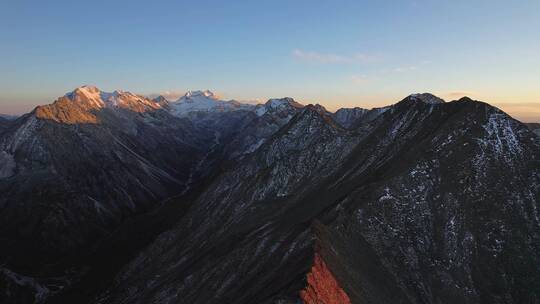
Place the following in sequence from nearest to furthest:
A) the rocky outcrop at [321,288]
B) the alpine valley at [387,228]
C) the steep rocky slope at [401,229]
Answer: the rocky outcrop at [321,288]
the alpine valley at [387,228]
the steep rocky slope at [401,229]

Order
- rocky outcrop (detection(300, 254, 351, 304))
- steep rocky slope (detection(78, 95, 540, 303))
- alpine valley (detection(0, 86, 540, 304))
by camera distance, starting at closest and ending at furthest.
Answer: rocky outcrop (detection(300, 254, 351, 304)) → alpine valley (detection(0, 86, 540, 304)) → steep rocky slope (detection(78, 95, 540, 303))

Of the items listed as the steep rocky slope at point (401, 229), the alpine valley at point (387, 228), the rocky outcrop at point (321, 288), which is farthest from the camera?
the steep rocky slope at point (401, 229)

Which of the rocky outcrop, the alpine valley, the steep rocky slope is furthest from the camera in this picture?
the steep rocky slope

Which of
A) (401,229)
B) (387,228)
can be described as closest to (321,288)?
(387,228)

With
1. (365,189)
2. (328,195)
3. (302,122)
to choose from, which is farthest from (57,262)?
(365,189)

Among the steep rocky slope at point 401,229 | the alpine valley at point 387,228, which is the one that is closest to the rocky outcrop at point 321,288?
the alpine valley at point 387,228

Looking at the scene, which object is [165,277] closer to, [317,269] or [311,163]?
[311,163]

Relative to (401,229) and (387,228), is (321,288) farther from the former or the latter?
(401,229)

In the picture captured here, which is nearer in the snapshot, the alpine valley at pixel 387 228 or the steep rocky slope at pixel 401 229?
the alpine valley at pixel 387 228

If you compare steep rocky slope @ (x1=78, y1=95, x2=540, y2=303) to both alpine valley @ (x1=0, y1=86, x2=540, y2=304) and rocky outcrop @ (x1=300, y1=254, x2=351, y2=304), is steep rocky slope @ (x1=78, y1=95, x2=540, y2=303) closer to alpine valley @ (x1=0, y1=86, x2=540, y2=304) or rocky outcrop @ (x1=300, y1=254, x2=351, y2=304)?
alpine valley @ (x1=0, y1=86, x2=540, y2=304)

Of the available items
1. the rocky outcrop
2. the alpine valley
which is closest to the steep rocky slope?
the alpine valley

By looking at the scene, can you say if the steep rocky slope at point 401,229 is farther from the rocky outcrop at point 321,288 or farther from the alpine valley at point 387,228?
the rocky outcrop at point 321,288
